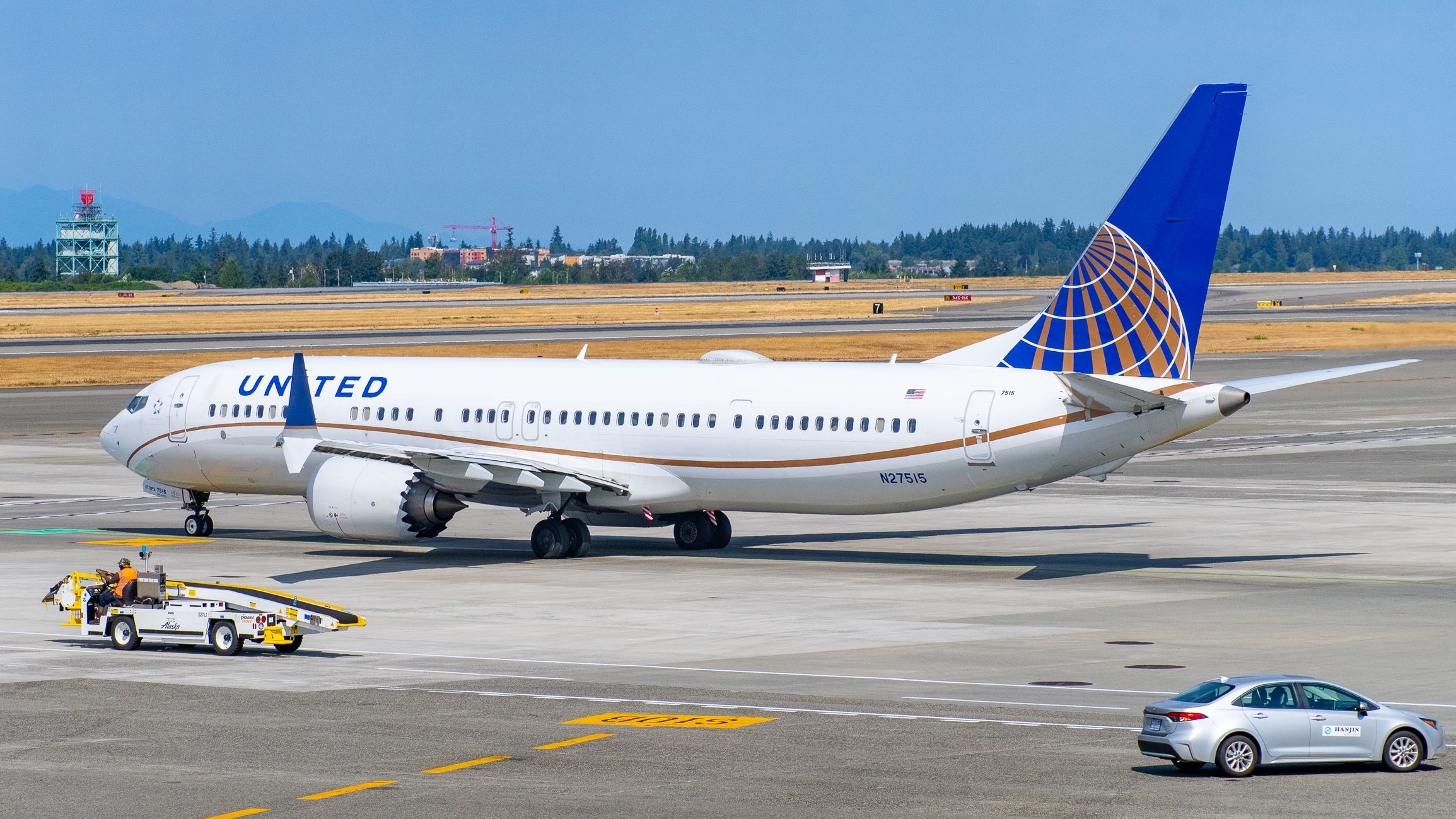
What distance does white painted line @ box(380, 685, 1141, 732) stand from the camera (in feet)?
78.7

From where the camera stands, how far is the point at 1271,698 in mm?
20984

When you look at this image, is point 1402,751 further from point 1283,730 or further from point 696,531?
point 696,531

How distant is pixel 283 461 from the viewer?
4669cm

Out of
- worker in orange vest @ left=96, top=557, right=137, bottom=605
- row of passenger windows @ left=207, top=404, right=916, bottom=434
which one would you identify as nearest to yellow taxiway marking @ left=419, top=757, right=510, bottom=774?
worker in orange vest @ left=96, top=557, right=137, bottom=605

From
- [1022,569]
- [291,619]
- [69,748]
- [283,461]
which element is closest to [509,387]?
[283,461]

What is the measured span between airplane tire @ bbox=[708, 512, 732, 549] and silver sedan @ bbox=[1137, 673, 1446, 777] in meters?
24.5

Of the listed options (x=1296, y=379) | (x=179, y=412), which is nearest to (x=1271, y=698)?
(x=1296, y=379)

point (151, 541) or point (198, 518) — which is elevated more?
point (198, 518)

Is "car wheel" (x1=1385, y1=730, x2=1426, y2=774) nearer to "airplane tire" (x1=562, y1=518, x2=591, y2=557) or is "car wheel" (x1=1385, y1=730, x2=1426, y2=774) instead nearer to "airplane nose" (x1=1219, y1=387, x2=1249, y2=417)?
"airplane nose" (x1=1219, y1=387, x2=1249, y2=417)

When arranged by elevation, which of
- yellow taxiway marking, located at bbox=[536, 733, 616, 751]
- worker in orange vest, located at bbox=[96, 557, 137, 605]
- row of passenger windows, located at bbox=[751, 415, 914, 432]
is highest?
row of passenger windows, located at bbox=[751, 415, 914, 432]

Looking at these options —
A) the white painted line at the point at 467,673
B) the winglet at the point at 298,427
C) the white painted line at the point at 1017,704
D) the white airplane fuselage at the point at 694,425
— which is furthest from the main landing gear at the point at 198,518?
the white painted line at the point at 1017,704

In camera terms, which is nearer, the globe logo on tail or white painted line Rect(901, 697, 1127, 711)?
white painted line Rect(901, 697, 1127, 711)

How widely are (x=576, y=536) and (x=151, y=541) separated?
11.6m

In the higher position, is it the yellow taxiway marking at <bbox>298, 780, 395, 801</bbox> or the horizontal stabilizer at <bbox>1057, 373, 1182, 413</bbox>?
the horizontal stabilizer at <bbox>1057, 373, 1182, 413</bbox>
